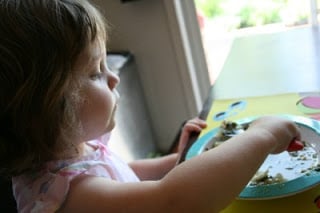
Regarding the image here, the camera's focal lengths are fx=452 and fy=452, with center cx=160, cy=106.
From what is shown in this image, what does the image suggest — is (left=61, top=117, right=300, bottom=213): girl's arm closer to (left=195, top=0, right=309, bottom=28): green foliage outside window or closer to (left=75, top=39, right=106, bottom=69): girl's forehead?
(left=75, top=39, right=106, bottom=69): girl's forehead

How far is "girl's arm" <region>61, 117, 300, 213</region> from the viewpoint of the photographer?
0.52 m

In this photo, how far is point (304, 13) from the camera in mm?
1793

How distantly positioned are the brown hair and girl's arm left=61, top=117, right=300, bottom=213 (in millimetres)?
92

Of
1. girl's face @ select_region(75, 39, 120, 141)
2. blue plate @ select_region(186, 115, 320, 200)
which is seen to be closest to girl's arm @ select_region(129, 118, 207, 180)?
blue plate @ select_region(186, 115, 320, 200)

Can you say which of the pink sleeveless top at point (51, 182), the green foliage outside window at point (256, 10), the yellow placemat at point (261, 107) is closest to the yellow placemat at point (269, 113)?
the yellow placemat at point (261, 107)

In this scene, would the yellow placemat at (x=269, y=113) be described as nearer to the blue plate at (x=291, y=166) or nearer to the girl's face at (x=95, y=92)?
the blue plate at (x=291, y=166)

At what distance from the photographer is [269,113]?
2.68ft

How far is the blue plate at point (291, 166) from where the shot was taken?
60 centimetres

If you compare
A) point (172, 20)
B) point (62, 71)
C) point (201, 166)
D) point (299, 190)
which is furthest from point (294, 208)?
point (172, 20)

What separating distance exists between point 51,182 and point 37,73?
0.49ft

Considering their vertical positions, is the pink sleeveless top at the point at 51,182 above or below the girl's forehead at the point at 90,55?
below

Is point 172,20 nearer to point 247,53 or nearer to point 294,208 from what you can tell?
point 247,53

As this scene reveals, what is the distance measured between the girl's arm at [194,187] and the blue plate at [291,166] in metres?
0.07

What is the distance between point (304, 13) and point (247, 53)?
28.3 inches
